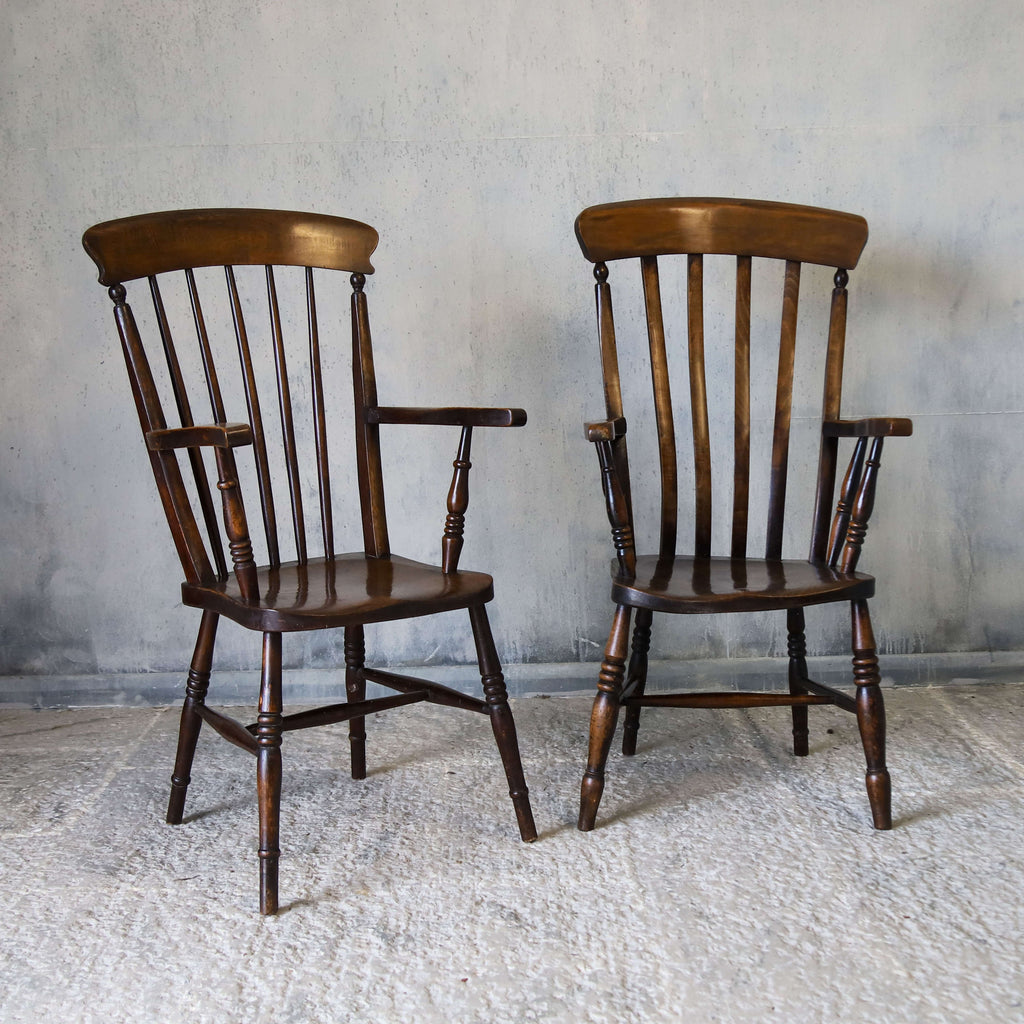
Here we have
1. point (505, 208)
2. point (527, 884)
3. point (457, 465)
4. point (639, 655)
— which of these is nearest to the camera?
point (527, 884)

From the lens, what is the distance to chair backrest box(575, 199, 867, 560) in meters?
1.87

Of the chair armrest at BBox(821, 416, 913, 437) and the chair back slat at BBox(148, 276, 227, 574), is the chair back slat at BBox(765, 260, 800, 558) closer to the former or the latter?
the chair armrest at BBox(821, 416, 913, 437)

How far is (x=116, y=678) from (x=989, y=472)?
227cm

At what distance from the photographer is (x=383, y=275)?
2.34 m

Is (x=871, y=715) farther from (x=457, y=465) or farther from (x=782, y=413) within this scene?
(x=457, y=465)

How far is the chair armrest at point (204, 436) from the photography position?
1.37 metres

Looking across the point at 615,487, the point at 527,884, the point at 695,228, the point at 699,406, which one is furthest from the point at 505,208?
the point at 527,884

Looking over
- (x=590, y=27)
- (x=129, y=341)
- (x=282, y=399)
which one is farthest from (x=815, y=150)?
(x=129, y=341)

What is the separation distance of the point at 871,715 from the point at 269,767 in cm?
102

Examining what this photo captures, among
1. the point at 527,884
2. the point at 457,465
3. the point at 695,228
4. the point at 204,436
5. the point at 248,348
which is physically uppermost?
the point at 695,228

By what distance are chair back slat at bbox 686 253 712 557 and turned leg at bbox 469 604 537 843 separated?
0.52m

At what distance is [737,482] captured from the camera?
1.93 metres

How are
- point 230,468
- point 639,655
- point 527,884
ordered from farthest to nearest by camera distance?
point 639,655 → point 527,884 → point 230,468

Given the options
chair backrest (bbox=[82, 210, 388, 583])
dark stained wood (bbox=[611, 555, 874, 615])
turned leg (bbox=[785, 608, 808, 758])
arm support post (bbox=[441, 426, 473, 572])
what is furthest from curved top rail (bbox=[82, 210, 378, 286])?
turned leg (bbox=[785, 608, 808, 758])
